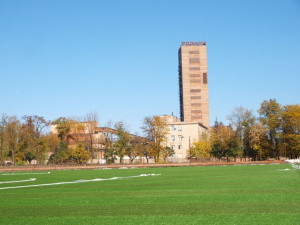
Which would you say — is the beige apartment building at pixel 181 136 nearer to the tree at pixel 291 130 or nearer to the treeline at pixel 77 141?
the treeline at pixel 77 141

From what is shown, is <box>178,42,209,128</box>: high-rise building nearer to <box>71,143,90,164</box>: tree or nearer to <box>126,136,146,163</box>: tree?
<box>126,136,146,163</box>: tree

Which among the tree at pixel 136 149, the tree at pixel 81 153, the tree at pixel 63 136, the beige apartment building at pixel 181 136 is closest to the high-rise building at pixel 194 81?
the beige apartment building at pixel 181 136

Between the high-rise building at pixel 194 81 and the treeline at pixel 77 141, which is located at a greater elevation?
the high-rise building at pixel 194 81

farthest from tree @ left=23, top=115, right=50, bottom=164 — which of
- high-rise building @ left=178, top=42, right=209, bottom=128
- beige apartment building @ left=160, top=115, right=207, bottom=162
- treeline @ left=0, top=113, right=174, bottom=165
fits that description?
high-rise building @ left=178, top=42, right=209, bottom=128

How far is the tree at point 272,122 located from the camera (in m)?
71.8

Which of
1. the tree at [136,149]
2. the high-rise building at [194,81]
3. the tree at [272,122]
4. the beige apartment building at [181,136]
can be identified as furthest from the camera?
the high-rise building at [194,81]

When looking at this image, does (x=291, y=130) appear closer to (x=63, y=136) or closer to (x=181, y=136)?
(x=181, y=136)

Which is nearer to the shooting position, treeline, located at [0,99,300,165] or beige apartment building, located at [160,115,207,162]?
treeline, located at [0,99,300,165]

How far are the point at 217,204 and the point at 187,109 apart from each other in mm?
136352

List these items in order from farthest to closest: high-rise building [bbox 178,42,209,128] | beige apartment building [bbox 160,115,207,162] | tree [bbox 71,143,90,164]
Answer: high-rise building [bbox 178,42,209,128], beige apartment building [bbox 160,115,207,162], tree [bbox 71,143,90,164]

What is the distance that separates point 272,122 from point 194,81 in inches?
2942

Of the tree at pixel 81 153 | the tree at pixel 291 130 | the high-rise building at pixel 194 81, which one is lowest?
the tree at pixel 81 153

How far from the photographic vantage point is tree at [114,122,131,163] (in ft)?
261

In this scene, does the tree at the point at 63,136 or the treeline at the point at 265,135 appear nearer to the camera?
the treeline at the point at 265,135
